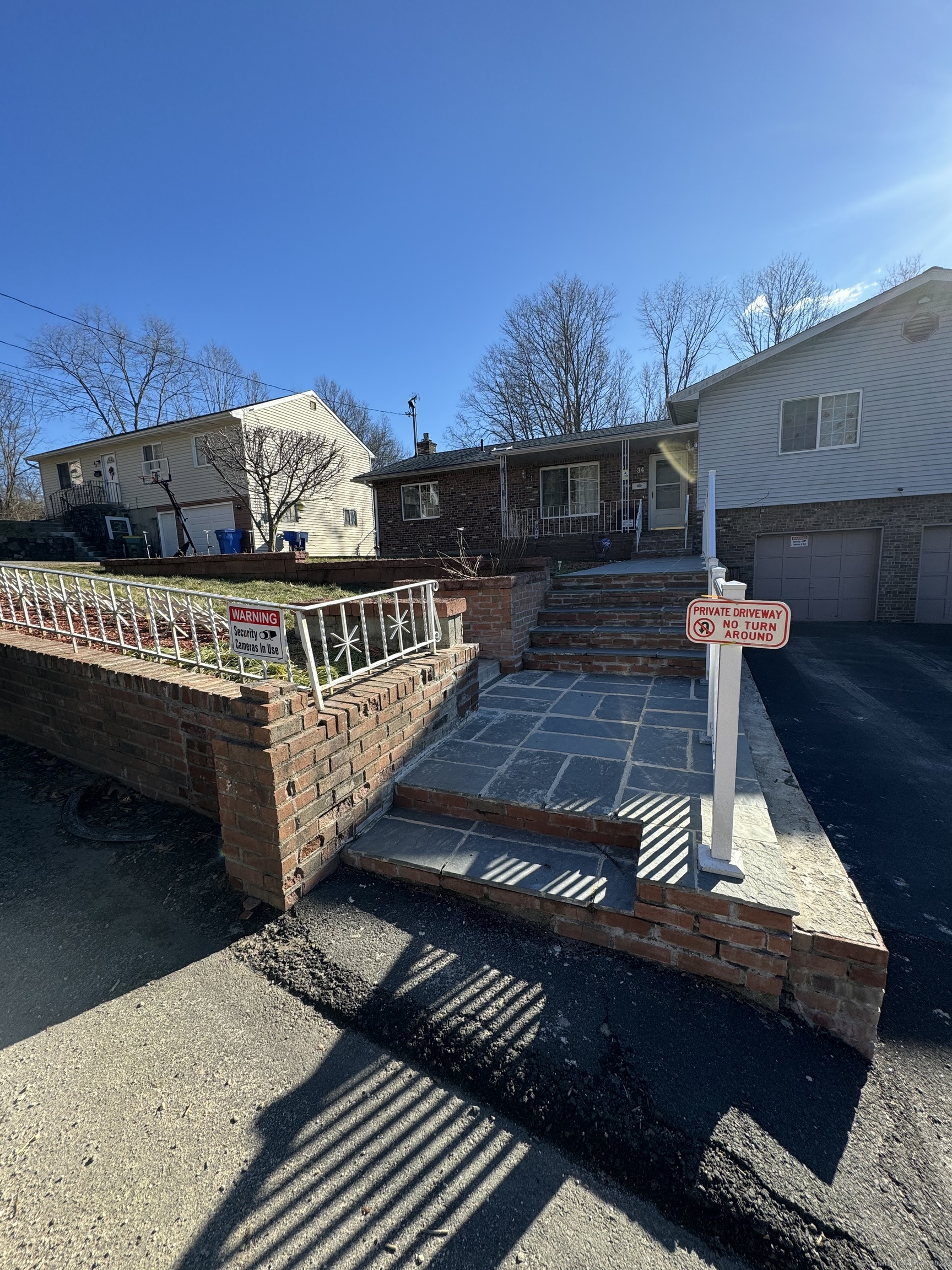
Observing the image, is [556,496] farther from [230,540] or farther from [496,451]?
[230,540]

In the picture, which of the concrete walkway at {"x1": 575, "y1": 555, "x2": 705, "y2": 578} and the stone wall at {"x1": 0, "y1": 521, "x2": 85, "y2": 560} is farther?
the stone wall at {"x1": 0, "y1": 521, "x2": 85, "y2": 560}

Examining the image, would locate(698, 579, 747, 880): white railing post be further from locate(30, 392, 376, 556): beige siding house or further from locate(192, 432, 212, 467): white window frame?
locate(192, 432, 212, 467): white window frame

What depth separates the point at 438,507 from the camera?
47.1 ft

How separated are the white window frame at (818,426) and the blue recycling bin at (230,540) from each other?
1359 centimetres

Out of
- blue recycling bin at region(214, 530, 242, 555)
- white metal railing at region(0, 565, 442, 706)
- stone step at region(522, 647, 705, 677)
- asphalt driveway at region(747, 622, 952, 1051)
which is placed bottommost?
asphalt driveway at region(747, 622, 952, 1051)

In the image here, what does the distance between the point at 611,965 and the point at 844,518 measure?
36.6 feet

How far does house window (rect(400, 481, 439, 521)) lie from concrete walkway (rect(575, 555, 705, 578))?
19.6 feet

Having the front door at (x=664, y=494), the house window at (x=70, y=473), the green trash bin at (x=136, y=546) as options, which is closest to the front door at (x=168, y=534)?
the green trash bin at (x=136, y=546)

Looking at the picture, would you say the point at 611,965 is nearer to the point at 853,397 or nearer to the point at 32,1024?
the point at 32,1024

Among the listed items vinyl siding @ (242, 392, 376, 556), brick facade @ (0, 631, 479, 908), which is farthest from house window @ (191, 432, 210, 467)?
brick facade @ (0, 631, 479, 908)

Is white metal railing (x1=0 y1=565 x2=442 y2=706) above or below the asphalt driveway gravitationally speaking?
above

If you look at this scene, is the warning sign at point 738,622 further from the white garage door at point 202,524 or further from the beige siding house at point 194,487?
the white garage door at point 202,524

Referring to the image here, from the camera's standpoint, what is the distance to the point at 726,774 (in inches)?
75.4

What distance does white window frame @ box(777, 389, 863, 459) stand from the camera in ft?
32.3
